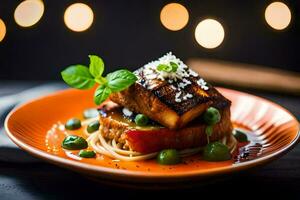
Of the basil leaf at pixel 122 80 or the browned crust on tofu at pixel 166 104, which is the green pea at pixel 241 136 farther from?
the basil leaf at pixel 122 80

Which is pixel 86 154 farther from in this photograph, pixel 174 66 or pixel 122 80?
pixel 174 66

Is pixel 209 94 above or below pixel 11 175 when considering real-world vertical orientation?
above

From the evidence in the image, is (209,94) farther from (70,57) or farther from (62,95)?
(70,57)

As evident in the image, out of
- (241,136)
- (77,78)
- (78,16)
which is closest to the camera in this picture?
(77,78)

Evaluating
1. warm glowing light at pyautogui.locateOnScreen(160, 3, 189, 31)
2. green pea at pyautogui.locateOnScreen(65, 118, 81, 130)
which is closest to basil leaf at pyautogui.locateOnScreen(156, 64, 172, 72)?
green pea at pyautogui.locateOnScreen(65, 118, 81, 130)

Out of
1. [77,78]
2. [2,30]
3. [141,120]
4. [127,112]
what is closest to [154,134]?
[141,120]

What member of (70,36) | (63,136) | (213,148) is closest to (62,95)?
(63,136)
